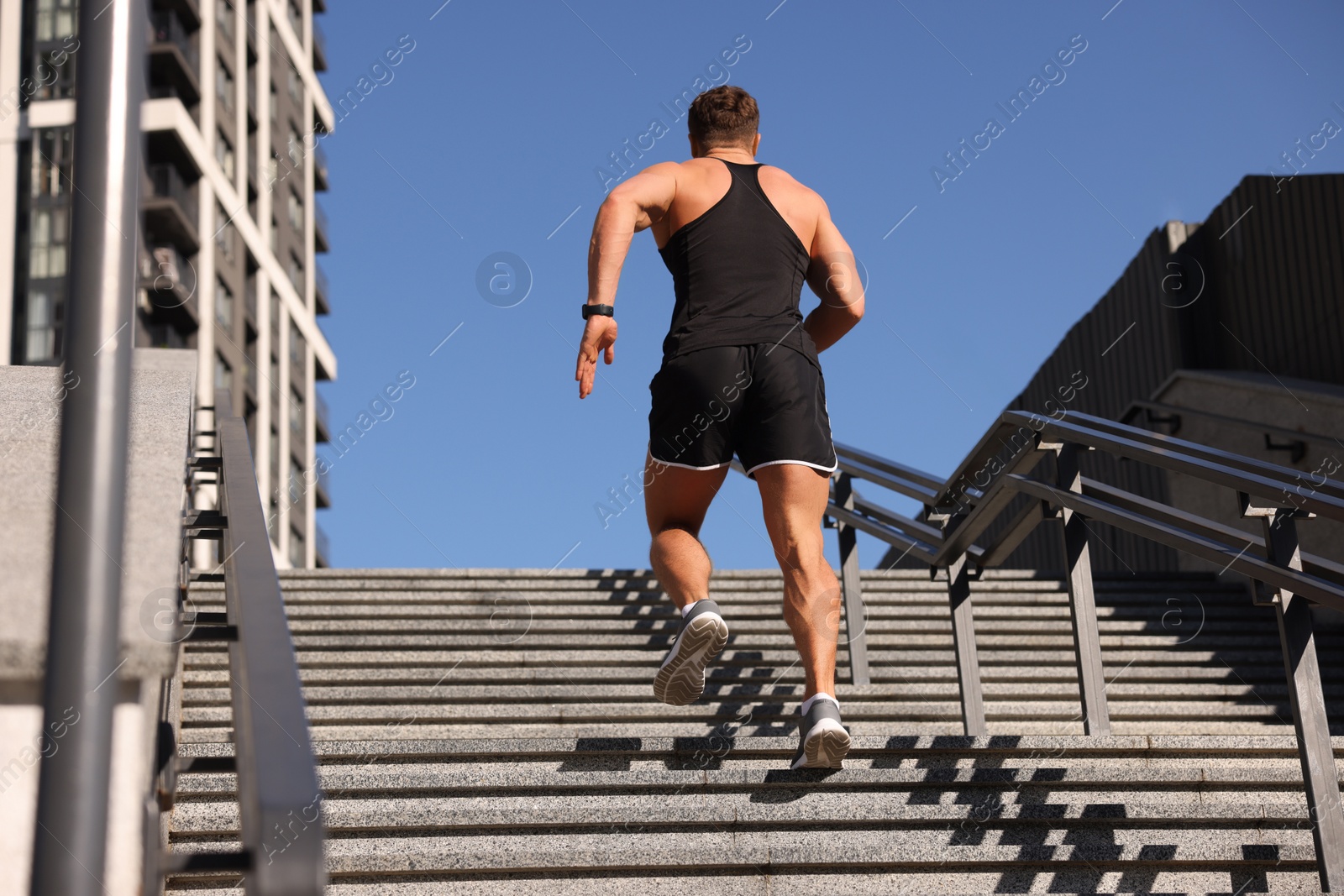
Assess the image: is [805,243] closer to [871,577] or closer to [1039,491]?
[1039,491]

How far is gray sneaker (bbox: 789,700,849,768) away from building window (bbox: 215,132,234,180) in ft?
123

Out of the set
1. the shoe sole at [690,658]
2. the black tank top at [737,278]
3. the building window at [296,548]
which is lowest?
the shoe sole at [690,658]

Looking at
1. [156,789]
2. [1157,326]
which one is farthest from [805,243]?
[1157,326]

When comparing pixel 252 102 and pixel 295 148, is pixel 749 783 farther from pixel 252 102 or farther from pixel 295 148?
pixel 295 148

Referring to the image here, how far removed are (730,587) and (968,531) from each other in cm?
232

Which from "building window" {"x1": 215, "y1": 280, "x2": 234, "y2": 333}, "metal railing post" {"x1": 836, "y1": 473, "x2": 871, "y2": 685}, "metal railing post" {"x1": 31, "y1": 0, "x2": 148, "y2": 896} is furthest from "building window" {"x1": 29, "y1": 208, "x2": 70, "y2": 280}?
"metal railing post" {"x1": 31, "y1": 0, "x2": 148, "y2": 896}

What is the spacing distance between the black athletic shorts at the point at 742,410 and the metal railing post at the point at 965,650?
56.7 inches

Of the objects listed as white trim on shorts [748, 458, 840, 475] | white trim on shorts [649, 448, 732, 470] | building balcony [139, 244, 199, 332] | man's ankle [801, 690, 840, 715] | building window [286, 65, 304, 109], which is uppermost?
building window [286, 65, 304, 109]

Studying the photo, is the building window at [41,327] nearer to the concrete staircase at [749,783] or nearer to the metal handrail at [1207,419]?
the metal handrail at [1207,419]

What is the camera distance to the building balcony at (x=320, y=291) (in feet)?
159

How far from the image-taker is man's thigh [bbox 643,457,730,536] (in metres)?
4.05

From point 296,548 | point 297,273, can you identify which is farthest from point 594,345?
point 297,273

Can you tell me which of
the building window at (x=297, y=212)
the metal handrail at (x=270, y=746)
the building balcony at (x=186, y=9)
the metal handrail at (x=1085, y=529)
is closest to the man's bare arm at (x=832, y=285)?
the metal handrail at (x=1085, y=529)

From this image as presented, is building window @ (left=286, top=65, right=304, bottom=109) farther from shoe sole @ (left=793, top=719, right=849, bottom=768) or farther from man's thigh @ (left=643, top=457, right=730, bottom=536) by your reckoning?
shoe sole @ (left=793, top=719, right=849, bottom=768)
